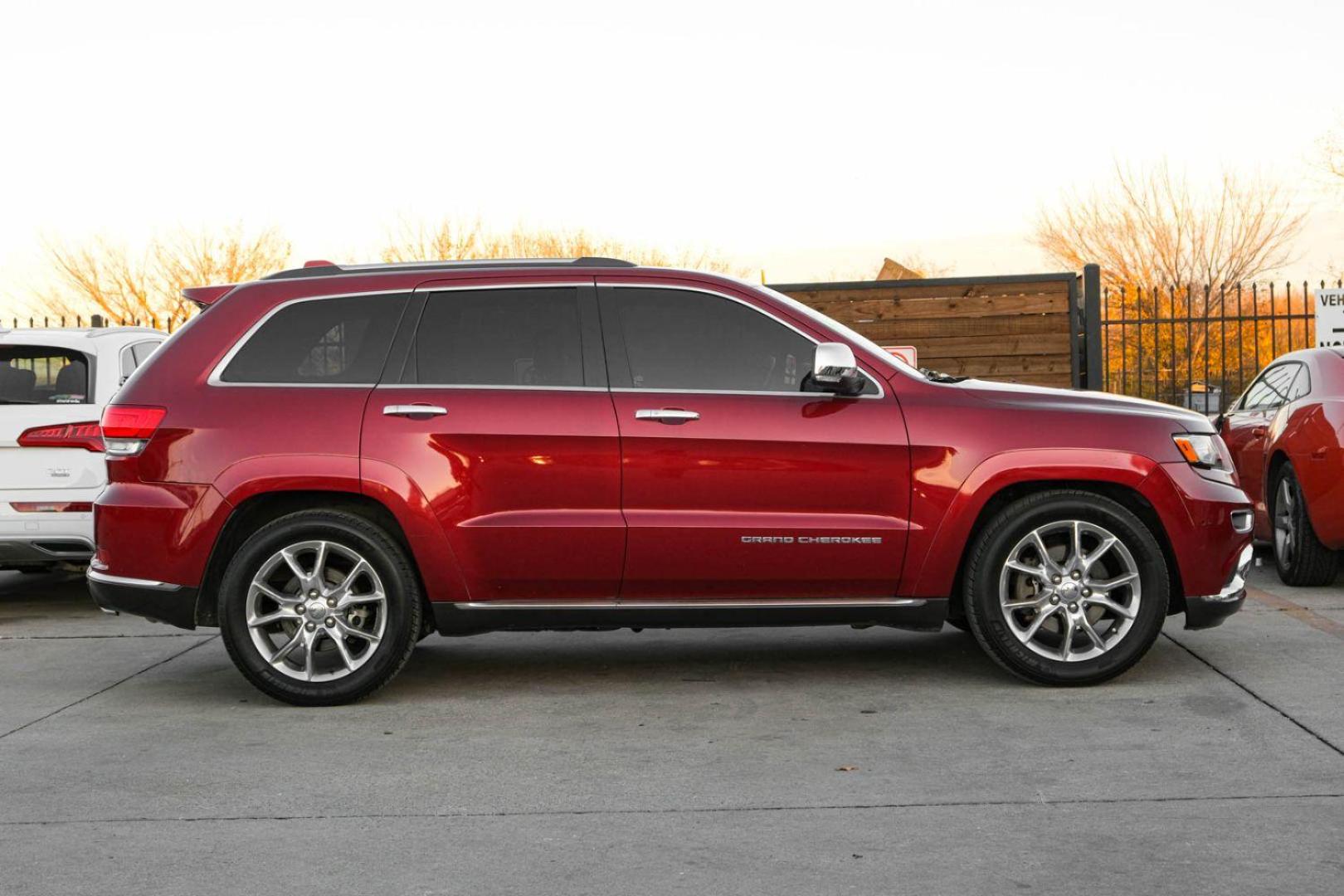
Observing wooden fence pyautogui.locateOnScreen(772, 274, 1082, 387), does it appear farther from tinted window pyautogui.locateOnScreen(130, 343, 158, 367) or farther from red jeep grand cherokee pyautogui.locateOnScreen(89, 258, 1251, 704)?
red jeep grand cherokee pyautogui.locateOnScreen(89, 258, 1251, 704)

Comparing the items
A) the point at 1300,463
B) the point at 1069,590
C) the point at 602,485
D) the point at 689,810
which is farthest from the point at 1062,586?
the point at 1300,463

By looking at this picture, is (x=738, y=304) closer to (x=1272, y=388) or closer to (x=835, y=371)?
(x=835, y=371)

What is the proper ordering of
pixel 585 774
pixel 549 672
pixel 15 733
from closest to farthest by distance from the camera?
pixel 585 774 → pixel 15 733 → pixel 549 672

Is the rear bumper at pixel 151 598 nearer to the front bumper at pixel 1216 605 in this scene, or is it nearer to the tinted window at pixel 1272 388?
the front bumper at pixel 1216 605

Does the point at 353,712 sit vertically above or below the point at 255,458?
below

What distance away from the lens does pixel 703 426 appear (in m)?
6.62

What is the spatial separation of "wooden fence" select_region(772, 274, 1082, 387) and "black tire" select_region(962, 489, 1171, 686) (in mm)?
10430

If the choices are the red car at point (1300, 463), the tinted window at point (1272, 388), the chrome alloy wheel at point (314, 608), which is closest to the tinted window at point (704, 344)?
the chrome alloy wheel at point (314, 608)

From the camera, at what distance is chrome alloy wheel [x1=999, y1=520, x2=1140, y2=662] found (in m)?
6.74

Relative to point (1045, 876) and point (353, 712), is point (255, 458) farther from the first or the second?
point (1045, 876)

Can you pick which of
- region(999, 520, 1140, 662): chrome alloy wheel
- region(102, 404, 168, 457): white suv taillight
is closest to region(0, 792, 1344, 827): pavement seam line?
region(999, 520, 1140, 662): chrome alloy wheel

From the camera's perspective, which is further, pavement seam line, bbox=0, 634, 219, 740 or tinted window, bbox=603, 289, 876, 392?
tinted window, bbox=603, 289, 876, 392

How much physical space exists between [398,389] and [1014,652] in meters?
2.79

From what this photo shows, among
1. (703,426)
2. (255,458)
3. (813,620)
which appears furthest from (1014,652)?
(255,458)
